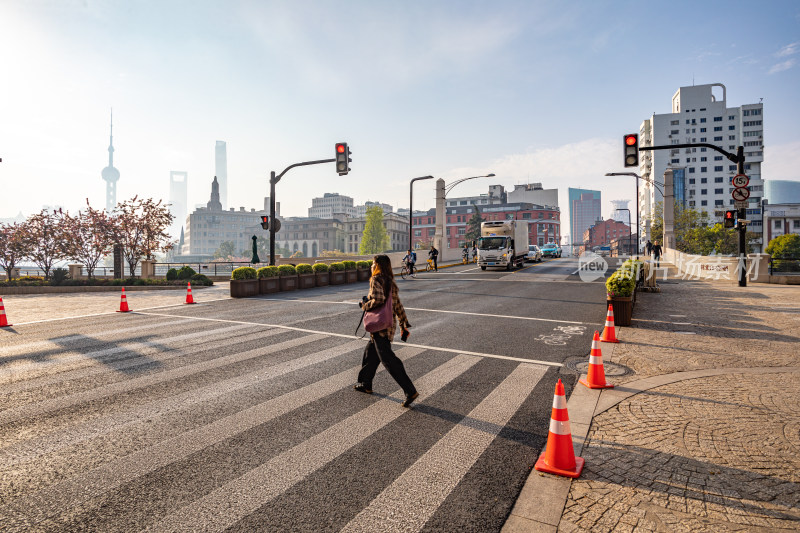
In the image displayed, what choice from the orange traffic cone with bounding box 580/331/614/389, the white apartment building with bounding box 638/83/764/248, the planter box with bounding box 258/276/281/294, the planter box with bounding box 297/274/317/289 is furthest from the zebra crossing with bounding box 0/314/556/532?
the white apartment building with bounding box 638/83/764/248

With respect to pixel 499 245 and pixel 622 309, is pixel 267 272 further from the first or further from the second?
pixel 499 245

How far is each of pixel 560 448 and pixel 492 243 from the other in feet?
93.1

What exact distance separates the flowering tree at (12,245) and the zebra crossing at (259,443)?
2663cm

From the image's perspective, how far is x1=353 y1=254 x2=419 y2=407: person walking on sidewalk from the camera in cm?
534

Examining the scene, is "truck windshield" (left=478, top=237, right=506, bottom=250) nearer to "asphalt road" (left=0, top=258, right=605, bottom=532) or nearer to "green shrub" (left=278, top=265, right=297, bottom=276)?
"green shrub" (left=278, top=265, right=297, bottom=276)

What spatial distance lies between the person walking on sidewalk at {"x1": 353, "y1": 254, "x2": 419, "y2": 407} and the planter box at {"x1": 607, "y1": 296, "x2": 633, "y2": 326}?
6549mm

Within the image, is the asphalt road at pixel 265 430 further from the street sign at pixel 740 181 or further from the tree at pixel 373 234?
the tree at pixel 373 234

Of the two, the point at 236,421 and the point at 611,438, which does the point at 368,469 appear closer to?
the point at 236,421

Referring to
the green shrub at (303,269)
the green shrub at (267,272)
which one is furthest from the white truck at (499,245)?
the green shrub at (267,272)

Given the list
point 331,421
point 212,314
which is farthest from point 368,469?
point 212,314

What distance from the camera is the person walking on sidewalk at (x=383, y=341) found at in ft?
17.5

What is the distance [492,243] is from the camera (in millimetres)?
31453

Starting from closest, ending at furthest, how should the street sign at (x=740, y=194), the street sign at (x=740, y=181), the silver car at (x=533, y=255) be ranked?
the street sign at (x=740, y=181), the street sign at (x=740, y=194), the silver car at (x=533, y=255)

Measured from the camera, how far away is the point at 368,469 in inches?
149
